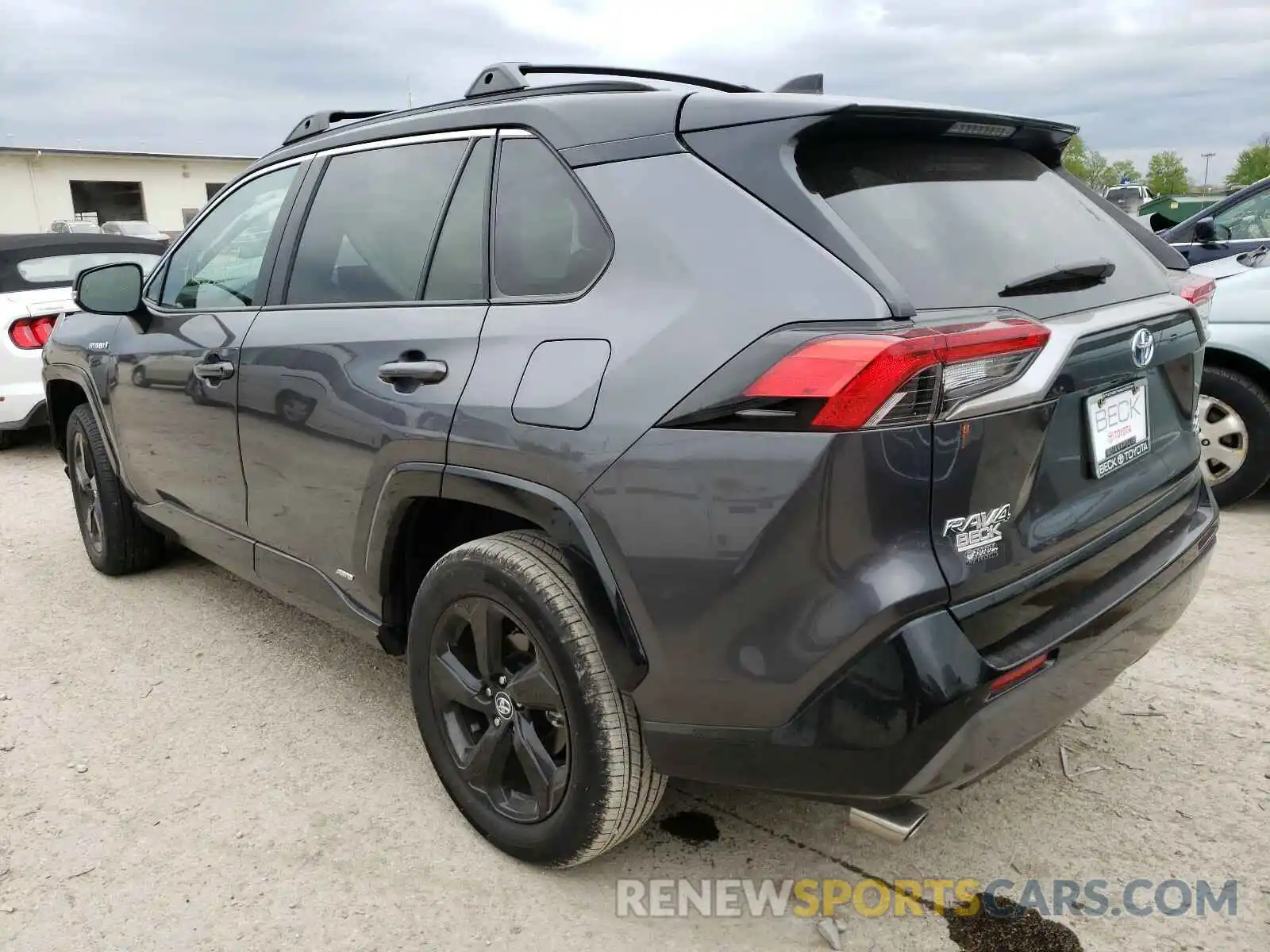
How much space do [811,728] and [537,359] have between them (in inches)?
37.0

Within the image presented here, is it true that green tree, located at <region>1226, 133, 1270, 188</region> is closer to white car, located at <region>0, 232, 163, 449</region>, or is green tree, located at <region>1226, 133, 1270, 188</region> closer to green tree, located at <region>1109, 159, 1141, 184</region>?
green tree, located at <region>1109, 159, 1141, 184</region>

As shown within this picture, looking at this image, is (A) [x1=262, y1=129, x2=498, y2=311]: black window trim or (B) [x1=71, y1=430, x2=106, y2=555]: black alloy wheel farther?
(B) [x1=71, y1=430, x2=106, y2=555]: black alloy wheel

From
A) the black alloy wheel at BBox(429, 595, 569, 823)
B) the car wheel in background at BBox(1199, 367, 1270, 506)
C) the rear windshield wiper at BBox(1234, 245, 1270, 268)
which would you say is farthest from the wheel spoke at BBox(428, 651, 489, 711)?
the rear windshield wiper at BBox(1234, 245, 1270, 268)

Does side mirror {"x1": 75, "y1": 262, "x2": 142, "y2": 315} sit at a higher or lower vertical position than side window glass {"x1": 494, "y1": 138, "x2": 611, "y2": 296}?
lower

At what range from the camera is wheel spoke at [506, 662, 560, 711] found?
216 centimetres

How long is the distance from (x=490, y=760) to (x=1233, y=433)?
408cm

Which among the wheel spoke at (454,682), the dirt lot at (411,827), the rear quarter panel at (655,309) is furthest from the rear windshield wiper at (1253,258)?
the wheel spoke at (454,682)

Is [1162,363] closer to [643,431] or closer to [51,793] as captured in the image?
[643,431]

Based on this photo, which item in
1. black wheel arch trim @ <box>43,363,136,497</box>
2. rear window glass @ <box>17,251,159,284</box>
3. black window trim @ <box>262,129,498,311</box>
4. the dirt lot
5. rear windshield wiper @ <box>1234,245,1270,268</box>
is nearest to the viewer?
the dirt lot

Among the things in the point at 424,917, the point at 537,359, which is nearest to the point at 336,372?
the point at 537,359

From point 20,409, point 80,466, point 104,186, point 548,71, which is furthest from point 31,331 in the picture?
point 104,186

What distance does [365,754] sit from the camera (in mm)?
2955

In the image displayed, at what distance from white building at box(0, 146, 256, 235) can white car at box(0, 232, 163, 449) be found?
2918 centimetres

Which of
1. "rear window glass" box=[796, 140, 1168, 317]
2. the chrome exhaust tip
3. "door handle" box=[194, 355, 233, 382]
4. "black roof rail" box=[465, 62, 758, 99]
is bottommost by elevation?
the chrome exhaust tip
